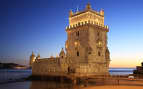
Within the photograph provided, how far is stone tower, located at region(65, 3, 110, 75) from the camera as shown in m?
47.2

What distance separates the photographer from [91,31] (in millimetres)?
48531

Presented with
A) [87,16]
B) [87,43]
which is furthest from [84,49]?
[87,16]

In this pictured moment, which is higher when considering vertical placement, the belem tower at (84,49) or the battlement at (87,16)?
the battlement at (87,16)

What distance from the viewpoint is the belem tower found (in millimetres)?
47344

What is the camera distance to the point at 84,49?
48125 mm

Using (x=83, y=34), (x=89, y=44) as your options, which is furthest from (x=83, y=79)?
(x=83, y=34)

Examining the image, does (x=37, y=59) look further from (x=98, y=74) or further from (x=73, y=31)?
(x=98, y=74)

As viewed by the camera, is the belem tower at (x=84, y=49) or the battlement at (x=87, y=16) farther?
the battlement at (x=87, y=16)

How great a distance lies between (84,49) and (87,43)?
6.57 ft

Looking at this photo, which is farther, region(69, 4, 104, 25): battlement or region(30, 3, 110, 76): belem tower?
region(69, 4, 104, 25): battlement

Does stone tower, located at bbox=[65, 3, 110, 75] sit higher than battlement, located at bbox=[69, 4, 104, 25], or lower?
lower

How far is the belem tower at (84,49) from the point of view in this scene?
47.3 m

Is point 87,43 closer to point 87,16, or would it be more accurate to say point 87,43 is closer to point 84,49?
point 84,49

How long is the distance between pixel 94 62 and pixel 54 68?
11892mm
